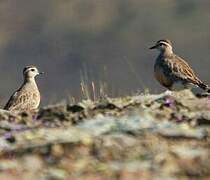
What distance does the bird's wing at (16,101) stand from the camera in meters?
20.8

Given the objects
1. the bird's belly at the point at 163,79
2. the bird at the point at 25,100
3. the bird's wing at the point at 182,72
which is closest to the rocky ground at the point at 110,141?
the bird at the point at 25,100

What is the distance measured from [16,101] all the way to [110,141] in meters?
10.9

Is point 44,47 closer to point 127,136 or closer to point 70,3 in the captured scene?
point 70,3

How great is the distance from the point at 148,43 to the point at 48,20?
82.0 ft

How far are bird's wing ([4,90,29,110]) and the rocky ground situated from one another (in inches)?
337

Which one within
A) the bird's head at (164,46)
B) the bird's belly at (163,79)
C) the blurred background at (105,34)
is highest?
the blurred background at (105,34)

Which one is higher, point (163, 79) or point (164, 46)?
point (164, 46)

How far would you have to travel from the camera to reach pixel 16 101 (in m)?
21.1

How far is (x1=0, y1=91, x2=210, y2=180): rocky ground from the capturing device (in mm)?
9586

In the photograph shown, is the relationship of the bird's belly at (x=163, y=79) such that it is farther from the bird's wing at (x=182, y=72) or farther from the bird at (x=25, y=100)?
the bird at (x=25, y=100)

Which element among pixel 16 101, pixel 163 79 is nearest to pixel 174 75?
pixel 163 79

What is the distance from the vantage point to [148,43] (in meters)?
124

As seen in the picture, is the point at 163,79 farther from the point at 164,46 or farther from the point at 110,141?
the point at 110,141

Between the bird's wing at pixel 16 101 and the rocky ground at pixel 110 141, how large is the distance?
856cm
